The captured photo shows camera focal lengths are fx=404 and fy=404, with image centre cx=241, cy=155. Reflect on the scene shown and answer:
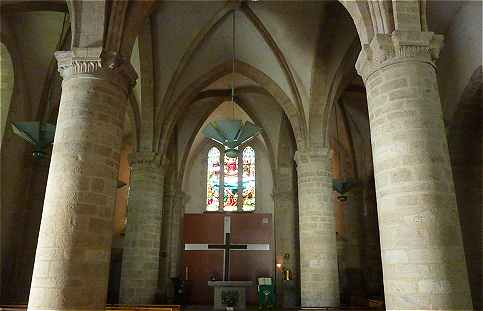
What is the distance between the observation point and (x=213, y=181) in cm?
2050

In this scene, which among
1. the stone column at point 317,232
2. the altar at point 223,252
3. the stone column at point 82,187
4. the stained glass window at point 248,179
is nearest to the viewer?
the stone column at point 82,187

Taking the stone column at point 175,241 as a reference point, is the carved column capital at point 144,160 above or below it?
above

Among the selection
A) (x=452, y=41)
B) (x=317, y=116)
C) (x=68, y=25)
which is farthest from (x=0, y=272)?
(x=452, y=41)

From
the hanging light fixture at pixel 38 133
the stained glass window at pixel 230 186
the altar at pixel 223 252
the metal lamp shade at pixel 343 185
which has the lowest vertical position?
the altar at pixel 223 252

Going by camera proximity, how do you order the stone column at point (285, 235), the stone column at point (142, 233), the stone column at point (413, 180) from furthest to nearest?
the stone column at point (285, 235) < the stone column at point (142, 233) < the stone column at point (413, 180)

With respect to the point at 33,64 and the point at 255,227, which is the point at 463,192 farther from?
the point at 33,64

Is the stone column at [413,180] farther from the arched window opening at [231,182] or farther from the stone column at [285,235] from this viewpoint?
the arched window opening at [231,182]

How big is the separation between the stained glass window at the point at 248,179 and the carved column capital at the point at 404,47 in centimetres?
1456

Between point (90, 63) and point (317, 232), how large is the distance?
7.00 m

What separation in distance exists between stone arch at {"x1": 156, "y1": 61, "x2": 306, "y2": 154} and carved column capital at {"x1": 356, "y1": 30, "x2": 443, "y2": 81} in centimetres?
580

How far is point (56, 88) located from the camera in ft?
39.5

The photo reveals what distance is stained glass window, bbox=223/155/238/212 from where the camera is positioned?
19984 mm

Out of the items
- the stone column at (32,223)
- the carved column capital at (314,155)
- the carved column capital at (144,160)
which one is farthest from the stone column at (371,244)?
the stone column at (32,223)

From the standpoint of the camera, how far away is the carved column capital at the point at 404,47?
18.9ft
